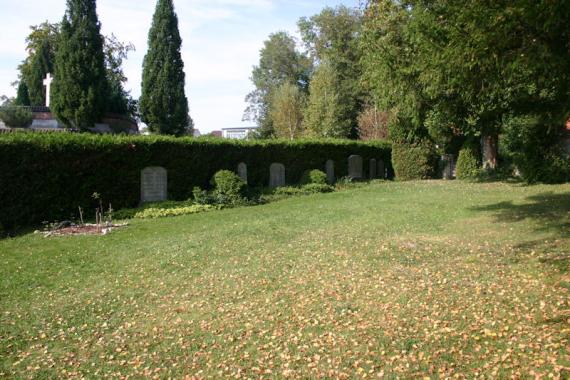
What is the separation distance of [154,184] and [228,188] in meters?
2.89

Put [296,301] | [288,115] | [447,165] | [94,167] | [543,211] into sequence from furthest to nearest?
[288,115]
[447,165]
[94,167]
[543,211]
[296,301]

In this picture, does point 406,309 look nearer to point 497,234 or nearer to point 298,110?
point 497,234

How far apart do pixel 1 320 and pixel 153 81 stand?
2374cm

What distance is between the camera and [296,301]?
666cm

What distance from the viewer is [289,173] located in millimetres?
24766

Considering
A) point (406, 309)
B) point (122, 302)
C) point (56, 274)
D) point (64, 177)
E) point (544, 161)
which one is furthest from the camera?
point (544, 161)

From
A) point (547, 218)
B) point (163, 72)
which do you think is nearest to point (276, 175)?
point (163, 72)

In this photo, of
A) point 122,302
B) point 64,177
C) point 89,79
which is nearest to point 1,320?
point 122,302

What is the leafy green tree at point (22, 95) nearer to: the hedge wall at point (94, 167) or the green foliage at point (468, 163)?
the hedge wall at point (94, 167)

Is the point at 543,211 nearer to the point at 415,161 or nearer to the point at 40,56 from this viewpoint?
the point at 415,161

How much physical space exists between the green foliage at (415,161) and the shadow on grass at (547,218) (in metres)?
11.0

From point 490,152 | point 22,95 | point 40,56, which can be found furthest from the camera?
point 22,95

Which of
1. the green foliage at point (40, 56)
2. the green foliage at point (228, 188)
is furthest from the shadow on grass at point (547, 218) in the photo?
the green foliage at point (40, 56)

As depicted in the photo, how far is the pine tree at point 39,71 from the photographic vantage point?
4116 cm
